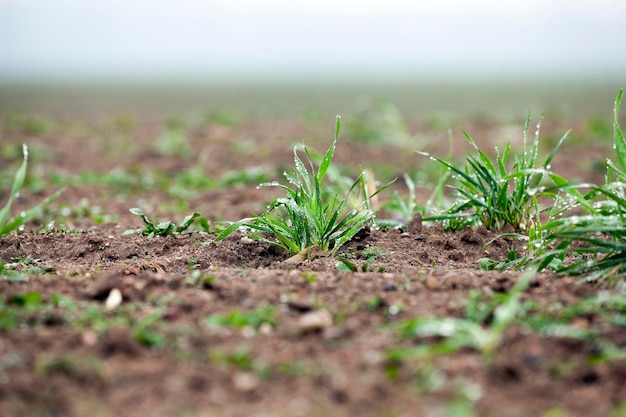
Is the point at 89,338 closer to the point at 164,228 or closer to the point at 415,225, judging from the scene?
the point at 164,228

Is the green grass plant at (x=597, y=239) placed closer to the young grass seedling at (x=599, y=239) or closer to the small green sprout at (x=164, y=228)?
the young grass seedling at (x=599, y=239)

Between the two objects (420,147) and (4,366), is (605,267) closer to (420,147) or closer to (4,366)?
(4,366)

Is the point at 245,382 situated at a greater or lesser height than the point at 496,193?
lesser

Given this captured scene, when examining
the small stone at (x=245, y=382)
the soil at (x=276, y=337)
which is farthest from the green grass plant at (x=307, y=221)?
the small stone at (x=245, y=382)

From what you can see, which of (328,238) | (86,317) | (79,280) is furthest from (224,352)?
(328,238)

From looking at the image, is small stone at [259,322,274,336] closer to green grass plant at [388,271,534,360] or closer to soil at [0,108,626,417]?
soil at [0,108,626,417]

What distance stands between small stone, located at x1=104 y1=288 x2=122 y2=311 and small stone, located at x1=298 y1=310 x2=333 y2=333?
64 centimetres

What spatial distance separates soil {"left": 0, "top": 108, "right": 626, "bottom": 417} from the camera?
6.24 ft

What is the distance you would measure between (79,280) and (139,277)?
0.24 meters

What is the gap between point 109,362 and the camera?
208 cm

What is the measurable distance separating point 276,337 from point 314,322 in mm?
128

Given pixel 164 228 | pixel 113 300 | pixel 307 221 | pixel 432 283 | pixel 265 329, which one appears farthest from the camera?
pixel 164 228

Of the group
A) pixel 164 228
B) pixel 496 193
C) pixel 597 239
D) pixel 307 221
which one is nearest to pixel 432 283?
pixel 597 239

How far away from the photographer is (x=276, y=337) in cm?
222
